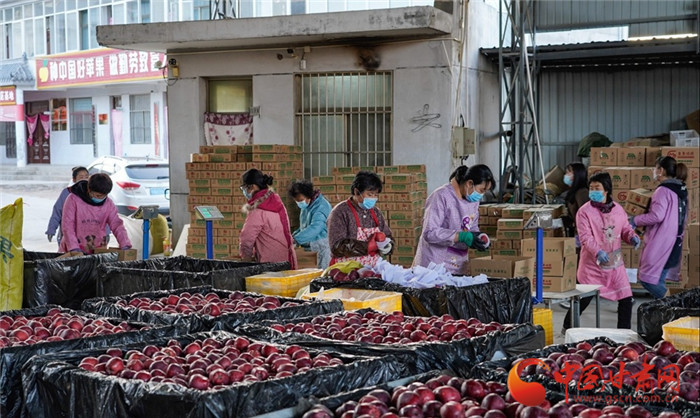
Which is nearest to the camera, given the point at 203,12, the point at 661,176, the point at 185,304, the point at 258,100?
the point at 185,304

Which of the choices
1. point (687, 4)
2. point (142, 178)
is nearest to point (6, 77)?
point (142, 178)

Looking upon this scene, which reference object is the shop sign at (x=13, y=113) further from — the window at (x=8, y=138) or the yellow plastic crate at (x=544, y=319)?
the yellow plastic crate at (x=544, y=319)

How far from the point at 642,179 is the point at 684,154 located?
2.06 ft

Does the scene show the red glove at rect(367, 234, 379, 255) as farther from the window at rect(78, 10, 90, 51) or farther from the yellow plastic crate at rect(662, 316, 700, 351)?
the window at rect(78, 10, 90, 51)

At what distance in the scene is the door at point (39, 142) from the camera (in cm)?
3353

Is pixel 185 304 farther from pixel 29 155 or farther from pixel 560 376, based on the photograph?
pixel 29 155

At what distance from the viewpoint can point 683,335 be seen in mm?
4258

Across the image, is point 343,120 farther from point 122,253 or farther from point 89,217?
point 122,253

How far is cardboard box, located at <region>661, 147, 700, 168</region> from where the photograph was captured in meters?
11.1

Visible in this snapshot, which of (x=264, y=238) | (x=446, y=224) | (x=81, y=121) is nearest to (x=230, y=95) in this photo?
(x=264, y=238)

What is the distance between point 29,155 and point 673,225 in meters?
30.6

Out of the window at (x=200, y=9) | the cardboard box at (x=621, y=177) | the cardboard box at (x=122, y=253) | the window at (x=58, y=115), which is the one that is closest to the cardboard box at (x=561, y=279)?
the cardboard box at (x=122, y=253)

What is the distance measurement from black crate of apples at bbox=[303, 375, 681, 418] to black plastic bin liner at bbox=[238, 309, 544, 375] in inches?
26.6

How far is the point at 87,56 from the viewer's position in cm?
2827
